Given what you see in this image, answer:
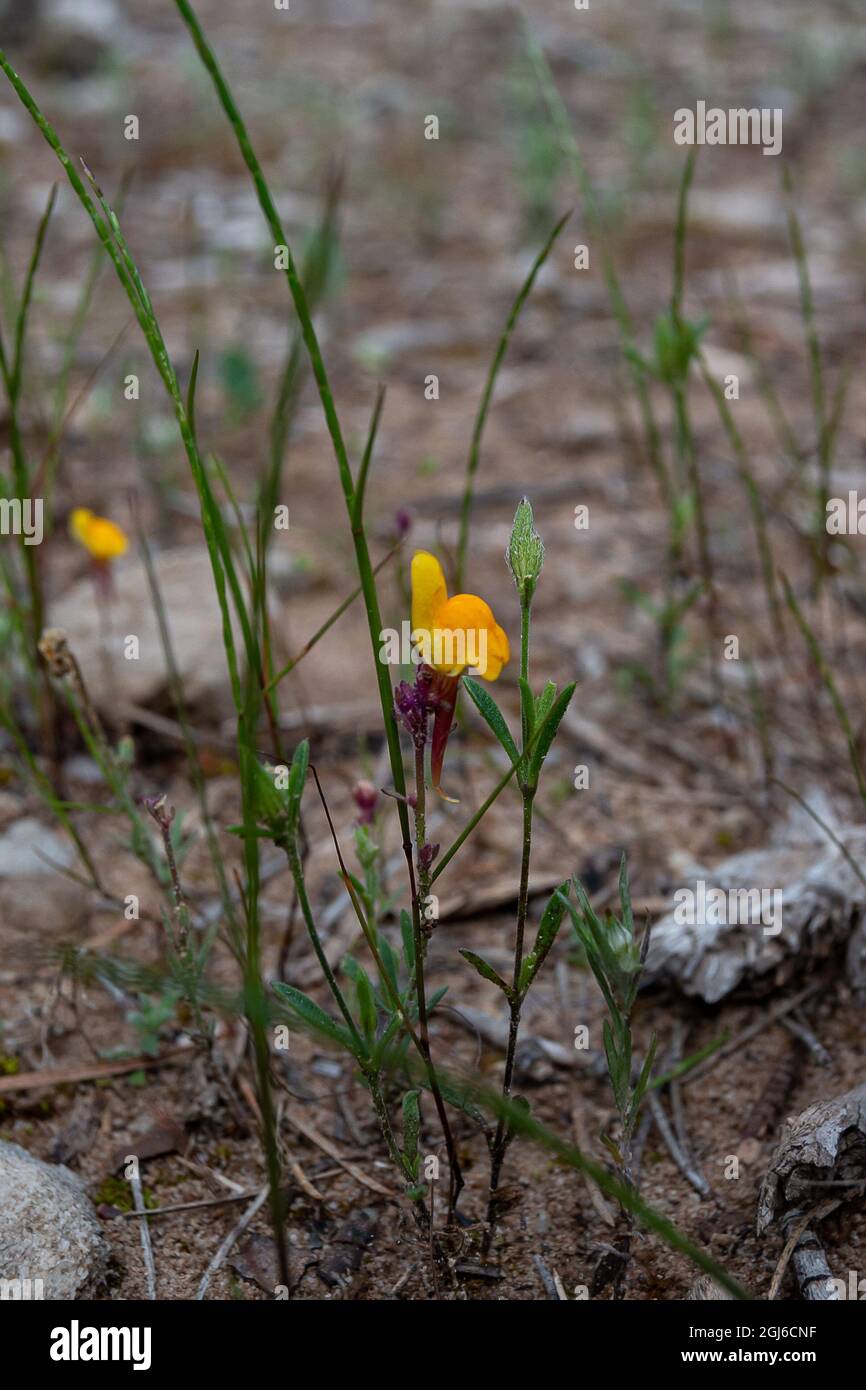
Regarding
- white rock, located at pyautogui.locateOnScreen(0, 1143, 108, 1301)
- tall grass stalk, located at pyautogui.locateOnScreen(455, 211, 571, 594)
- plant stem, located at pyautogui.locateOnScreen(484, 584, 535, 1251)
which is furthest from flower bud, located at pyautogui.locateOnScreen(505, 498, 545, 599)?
white rock, located at pyautogui.locateOnScreen(0, 1143, 108, 1301)

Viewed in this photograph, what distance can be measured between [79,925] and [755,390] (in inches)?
94.7

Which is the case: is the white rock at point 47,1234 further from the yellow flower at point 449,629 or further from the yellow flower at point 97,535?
the yellow flower at point 97,535

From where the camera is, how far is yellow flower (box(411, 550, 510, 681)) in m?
1.03

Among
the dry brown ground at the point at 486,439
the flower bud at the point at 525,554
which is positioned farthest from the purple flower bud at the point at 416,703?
the dry brown ground at the point at 486,439

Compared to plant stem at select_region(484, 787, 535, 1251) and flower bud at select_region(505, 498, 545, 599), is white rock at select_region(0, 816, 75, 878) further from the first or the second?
flower bud at select_region(505, 498, 545, 599)

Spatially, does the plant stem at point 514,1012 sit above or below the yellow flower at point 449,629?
below

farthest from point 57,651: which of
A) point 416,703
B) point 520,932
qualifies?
point 520,932

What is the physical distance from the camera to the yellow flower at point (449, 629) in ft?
3.38

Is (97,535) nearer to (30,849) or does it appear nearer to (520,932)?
(30,849)

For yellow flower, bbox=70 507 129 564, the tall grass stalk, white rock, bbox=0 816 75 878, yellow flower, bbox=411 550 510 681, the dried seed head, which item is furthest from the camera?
yellow flower, bbox=70 507 129 564

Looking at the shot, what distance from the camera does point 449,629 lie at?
A: 1.04 meters

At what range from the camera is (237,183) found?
Result: 4.43m
